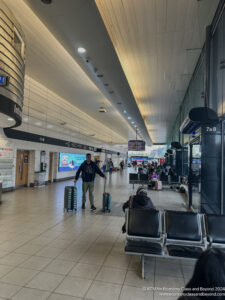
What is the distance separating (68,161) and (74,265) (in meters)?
12.5

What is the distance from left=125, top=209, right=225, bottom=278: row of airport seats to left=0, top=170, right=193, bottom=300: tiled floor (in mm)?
358

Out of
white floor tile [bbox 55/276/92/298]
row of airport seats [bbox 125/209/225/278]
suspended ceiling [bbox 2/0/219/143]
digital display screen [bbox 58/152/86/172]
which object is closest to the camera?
white floor tile [bbox 55/276/92/298]

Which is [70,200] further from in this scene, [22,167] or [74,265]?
[22,167]

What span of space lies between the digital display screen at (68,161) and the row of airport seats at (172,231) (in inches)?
449

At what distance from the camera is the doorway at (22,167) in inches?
412

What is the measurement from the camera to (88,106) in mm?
11883

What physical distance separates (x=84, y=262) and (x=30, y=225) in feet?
7.43

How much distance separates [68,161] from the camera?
15266 mm

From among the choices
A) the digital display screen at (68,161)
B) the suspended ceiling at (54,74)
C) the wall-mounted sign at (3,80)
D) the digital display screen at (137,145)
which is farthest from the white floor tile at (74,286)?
the digital display screen at (137,145)

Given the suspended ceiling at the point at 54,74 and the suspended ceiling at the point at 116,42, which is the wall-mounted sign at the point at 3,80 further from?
the suspended ceiling at the point at 54,74

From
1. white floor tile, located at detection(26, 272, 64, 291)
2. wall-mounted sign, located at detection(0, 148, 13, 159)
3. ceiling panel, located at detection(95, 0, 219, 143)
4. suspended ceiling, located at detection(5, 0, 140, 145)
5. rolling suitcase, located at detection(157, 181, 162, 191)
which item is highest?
ceiling panel, located at detection(95, 0, 219, 143)

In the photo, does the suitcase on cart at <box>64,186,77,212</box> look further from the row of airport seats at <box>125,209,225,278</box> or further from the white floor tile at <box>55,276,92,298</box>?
the white floor tile at <box>55,276,92,298</box>

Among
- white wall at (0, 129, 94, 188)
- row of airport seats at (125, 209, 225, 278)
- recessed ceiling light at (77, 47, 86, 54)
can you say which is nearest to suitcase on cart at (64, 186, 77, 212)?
row of airport seats at (125, 209, 225, 278)

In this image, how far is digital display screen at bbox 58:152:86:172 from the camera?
46.7 feet
